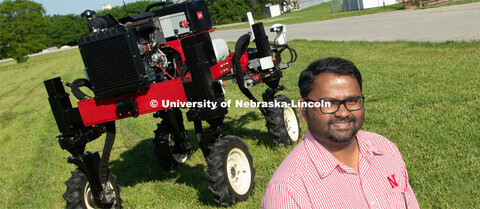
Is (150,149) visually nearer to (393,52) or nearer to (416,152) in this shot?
(416,152)

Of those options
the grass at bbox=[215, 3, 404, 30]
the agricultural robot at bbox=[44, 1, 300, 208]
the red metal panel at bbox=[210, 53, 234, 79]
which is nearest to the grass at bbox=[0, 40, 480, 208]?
the agricultural robot at bbox=[44, 1, 300, 208]

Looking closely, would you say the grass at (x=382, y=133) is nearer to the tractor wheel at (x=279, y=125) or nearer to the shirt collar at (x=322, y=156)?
the tractor wheel at (x=279, y=125)

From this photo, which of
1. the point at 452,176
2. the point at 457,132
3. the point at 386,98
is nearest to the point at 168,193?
the point at 452,176

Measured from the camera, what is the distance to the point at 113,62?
4.92m

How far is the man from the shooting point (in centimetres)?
220

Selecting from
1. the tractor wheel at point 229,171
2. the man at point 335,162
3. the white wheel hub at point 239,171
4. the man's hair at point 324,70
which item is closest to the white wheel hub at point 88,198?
the tractor wheel at point 229,171

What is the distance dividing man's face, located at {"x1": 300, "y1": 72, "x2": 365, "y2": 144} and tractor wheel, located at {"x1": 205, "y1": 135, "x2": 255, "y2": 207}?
293cm

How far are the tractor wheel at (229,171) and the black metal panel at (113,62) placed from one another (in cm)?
117

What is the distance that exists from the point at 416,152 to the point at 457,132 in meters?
0.88

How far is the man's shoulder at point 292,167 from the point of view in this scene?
222 centimetres

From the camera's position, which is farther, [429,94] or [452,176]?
[429,94]

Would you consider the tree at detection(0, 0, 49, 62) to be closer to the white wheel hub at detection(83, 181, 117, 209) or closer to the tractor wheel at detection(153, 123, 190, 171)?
the tractor wheel at detection(153, 123, 190, 171)

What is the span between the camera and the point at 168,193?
6.37 metres

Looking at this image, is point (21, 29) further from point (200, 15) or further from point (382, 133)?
point (382, 133)
